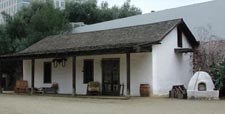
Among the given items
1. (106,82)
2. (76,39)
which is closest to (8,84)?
(76,39)

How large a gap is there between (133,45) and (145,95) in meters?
3.45

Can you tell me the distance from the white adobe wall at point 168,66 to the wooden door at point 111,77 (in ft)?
10.3

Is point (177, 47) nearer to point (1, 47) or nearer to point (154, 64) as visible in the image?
point (154, 64)

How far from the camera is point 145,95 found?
25.3 meters

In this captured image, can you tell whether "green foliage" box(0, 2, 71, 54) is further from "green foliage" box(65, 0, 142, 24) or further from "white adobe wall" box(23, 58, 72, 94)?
"green foliage" box(65, 0, 142, 24)

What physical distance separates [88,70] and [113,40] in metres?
3.09

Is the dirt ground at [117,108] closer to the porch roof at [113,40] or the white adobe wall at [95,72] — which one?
the porch roof at [113,40]

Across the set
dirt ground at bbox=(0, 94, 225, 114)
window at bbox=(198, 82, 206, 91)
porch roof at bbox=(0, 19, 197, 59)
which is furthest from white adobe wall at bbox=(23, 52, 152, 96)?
dirt ground at bbox=(0, 94, 225, 114)

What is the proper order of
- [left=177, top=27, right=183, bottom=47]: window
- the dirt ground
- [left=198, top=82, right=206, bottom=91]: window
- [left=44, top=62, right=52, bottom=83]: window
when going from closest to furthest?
the dirt ground → [left=198, top=82, right=206, bottom=91]: window → [left=177, top=27, right=183, bottom=47]: window → [left=44, top=62, right=52, bottom=83]: window

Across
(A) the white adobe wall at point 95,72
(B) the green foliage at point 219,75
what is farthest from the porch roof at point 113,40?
(B) the green foliage at point 219,75

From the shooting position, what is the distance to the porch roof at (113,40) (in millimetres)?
24875

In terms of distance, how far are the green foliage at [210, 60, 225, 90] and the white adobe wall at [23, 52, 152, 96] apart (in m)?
3.68

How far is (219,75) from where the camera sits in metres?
25.0

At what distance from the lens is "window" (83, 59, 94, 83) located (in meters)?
29.8
